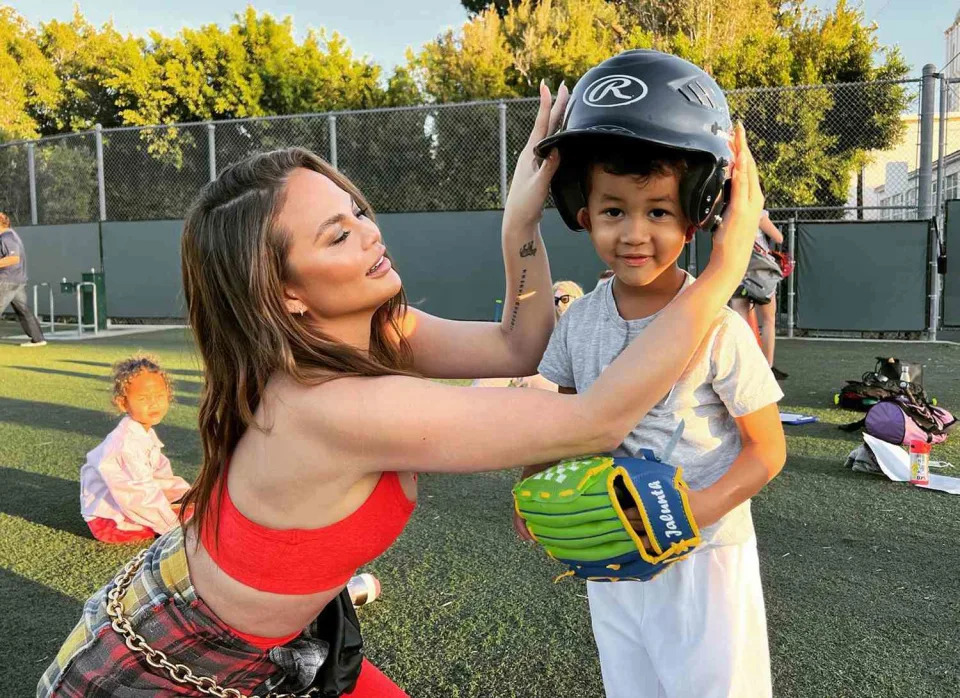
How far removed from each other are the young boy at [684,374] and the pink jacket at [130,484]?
3.22 metres

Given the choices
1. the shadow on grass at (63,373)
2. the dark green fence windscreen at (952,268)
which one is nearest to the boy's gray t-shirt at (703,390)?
the shadow on grass at (63,373)

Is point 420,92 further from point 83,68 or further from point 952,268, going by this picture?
point 952,268

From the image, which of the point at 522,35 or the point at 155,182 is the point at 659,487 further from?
the point at 522,35

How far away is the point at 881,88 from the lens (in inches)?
634

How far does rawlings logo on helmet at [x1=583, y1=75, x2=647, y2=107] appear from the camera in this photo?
70.0 inches

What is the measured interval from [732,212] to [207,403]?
135cm

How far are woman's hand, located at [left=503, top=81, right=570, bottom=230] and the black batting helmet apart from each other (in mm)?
124

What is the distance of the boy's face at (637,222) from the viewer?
1816 mm

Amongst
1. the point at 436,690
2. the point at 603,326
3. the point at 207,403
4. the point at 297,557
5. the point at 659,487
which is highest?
the point at 603,326

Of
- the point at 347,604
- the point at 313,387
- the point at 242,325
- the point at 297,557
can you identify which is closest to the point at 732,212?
the point at 313,387

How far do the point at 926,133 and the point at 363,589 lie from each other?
37.0ft

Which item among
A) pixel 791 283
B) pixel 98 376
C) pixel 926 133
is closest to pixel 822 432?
pixel 791 283

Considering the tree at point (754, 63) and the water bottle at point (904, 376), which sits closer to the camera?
the water bottle at point (904, 376)

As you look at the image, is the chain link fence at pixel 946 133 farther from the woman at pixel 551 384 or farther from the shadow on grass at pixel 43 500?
the shadow on grass at pixel 43 500
